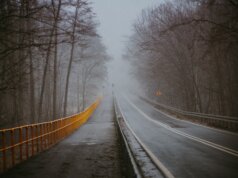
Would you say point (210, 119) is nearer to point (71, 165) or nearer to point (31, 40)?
point (31, 40)

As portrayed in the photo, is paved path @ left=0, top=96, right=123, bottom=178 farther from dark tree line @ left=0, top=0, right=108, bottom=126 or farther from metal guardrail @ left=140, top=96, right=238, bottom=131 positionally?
metal guardrail @ left=140, top=96, right=238, bottom=131

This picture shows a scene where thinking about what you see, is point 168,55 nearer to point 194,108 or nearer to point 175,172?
point 194,108

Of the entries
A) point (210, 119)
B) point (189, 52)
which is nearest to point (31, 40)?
point (210, 119)

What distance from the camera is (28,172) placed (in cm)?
1021

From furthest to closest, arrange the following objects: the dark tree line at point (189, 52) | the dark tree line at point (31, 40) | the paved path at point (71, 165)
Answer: the dark tree line at point (189, 52) → the dark tree line at point (31, 40) → the paved path at point (71, 165)

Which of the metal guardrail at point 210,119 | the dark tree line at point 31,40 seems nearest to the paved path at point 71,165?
the dark tree line at point 31,40

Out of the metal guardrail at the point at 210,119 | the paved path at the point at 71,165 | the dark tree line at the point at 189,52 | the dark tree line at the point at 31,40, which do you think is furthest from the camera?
the dark tree line at the point at 189,52

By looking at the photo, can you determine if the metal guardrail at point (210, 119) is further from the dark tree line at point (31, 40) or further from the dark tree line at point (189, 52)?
the dark tree line at point (31, 40)

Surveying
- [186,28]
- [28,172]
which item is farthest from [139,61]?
[28,172]

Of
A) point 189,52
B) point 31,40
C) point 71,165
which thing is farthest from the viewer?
point 189,52

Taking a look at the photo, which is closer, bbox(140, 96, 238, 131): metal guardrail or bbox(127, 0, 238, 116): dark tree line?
bbox(140, 96, 238, 131): metal guardrail

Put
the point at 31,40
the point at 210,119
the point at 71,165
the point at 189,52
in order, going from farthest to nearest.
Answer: the point at 189,52, the point at 210,119, the point at 31,40, the point at 71,165

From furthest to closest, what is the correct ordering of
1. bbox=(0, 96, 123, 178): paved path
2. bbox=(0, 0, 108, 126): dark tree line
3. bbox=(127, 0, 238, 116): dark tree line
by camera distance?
bbox=(127, 0, 238, 116): dark tree line
bbox=(0, 0, 108, 126): dark tree line
bbox=(0, 96, 123, 178): paved path

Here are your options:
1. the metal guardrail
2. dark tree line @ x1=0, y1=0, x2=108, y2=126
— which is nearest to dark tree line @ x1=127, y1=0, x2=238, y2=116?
the metal guardrail
